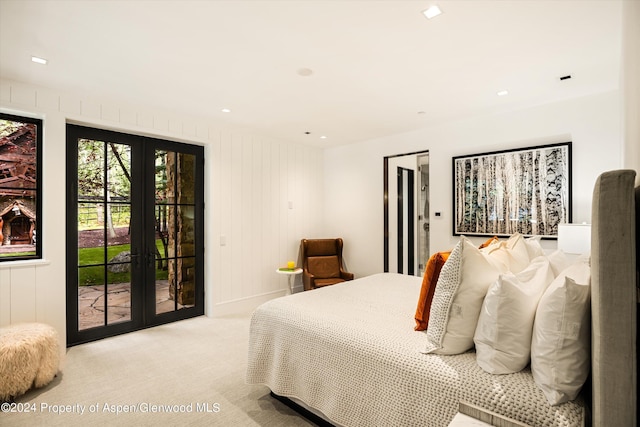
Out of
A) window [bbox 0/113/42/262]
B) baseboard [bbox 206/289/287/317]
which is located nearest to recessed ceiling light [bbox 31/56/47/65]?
window [bbox 0/113/42/262]

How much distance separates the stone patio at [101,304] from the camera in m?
3.46

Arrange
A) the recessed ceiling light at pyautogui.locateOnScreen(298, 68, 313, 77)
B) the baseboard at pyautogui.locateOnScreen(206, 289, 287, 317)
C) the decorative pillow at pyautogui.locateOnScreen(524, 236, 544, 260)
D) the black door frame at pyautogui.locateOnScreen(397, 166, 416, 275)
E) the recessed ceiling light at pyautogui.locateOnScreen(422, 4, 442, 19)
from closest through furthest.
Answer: the recessed ceiling light at pyautogui.locateOnScreen(422, 4, 442, 19) < the decorative pillow at pyautogui.locateOnScreen(524, 236, 544, 260) < the recessed ceiling light at pyautogui.locateOnScreen(298, 68, 313, 77) < the baseboard at pyautogui.locateOnScreen(206, 289, 287, 317) < the black door frame at pyautogui.locateOnScreen(397, 166, 416, 275)

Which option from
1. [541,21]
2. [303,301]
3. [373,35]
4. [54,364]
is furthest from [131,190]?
[541,21]

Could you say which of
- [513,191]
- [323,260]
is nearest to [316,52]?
[513,191]

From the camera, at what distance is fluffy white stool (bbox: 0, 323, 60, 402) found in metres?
2.31

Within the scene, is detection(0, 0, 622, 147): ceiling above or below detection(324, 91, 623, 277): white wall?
above

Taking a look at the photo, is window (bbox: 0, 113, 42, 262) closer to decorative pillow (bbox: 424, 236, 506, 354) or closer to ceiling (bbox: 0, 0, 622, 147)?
ceiling (bbox: 0, 0, 622, 147)

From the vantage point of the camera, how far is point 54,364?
2.60 m

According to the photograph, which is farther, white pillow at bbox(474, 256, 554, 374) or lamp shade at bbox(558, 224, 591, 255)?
lamp shade at bbox(558, 224, 591, 255)

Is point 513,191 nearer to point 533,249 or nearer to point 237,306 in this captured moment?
point 533,249

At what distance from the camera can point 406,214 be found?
577 cm

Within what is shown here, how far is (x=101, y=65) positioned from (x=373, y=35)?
2191mm

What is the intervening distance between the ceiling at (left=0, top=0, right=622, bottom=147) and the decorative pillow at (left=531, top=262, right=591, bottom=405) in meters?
1.72

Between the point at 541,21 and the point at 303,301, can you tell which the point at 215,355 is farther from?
the point at 541,21
